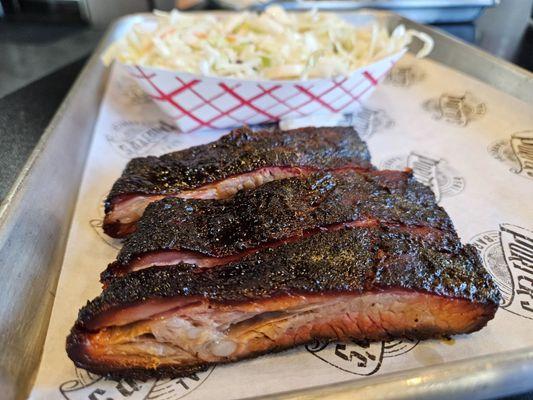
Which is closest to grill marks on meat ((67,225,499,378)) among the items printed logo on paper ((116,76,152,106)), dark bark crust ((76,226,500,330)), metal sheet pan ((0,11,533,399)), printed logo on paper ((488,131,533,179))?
dark bark crust ((76,226,500,330))

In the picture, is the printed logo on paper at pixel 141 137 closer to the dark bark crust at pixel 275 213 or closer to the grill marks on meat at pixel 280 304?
the dark bark crust at pixel 275 213

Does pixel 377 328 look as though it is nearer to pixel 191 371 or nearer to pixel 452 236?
pixel 452 236

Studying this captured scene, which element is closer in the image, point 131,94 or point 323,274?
point 323,274

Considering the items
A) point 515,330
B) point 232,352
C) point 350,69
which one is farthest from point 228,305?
point 350,69

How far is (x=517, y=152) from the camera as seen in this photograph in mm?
2752

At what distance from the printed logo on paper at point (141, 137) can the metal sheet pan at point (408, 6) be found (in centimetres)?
175

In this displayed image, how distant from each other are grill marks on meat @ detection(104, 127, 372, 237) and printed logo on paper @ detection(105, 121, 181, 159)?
652 mm

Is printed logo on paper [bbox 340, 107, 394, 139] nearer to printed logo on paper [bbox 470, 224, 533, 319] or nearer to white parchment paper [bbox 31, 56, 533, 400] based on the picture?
white parchment paper [bbox 31, 56, 533, 400]

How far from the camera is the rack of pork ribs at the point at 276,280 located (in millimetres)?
1629

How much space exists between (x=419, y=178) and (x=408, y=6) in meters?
2.39

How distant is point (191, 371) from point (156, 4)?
424 cm

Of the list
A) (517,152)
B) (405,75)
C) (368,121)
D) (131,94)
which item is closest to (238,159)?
(368,121)

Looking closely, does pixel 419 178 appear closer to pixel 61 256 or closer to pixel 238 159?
pixel 238 159

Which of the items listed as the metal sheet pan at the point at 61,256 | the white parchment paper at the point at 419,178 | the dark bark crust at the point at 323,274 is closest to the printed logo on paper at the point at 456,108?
the white parchment paper at the point at 419,178
